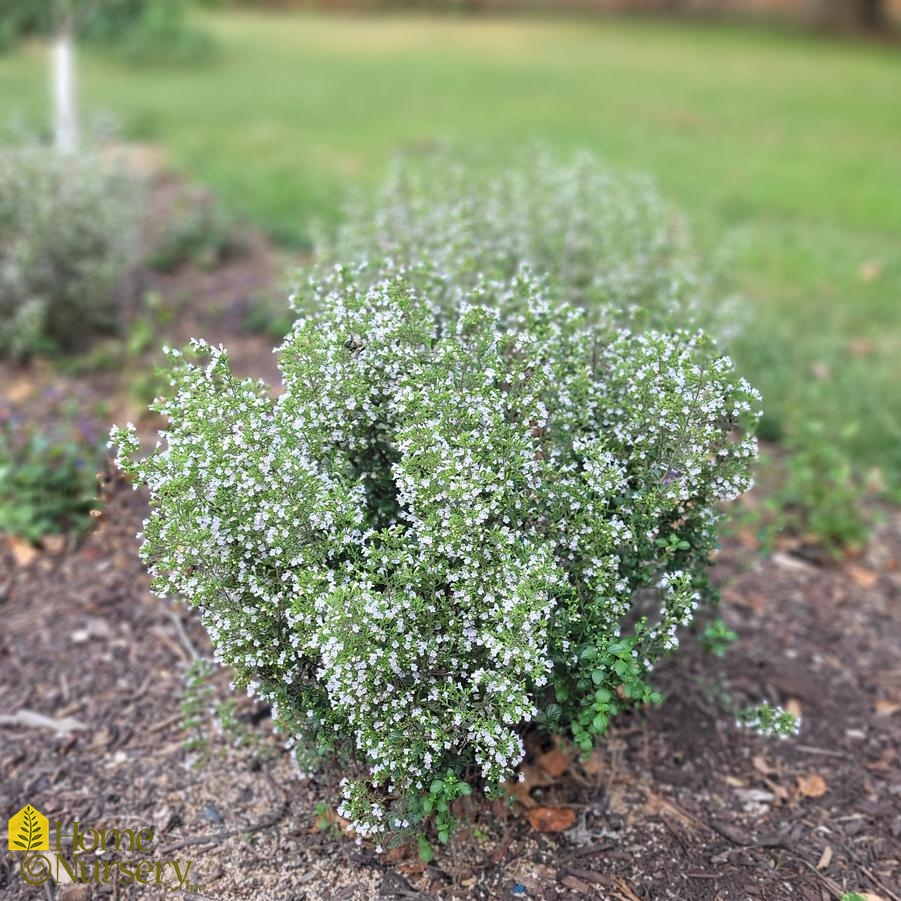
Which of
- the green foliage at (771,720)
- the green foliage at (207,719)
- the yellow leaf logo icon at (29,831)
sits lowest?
the yellow leaf logo icon at (29,831)

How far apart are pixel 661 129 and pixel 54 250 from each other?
8.70 metres

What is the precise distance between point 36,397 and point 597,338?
318 cm

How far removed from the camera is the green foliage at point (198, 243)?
6742mm

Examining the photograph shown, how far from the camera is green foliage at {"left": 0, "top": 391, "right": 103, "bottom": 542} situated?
12.7 feet

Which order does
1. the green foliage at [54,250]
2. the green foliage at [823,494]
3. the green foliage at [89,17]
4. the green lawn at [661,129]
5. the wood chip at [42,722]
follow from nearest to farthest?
the wood chip at [42,722] < the green foliage at [823,494] < the green foliage at [54,250] < the green lawn at [661,129] < the green foliage at [89,17]

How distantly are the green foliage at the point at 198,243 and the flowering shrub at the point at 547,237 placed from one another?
2064 mm

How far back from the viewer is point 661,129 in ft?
39.4

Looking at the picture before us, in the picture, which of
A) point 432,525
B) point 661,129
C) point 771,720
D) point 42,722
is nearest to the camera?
point 432,525

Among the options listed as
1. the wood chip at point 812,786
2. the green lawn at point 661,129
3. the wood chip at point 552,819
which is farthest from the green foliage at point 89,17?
the wood chip at point 812,786

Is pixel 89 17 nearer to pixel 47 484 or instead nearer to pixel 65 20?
pixel 65 20

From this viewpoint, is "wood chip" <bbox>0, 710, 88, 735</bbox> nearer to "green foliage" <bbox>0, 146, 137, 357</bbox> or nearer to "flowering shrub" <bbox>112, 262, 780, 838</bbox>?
"flowering shrub" <bbox>112, 262, 780, 838</bbox>

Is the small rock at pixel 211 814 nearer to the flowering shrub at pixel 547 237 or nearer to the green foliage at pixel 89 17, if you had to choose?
the flowering shrub at pixel 547 237

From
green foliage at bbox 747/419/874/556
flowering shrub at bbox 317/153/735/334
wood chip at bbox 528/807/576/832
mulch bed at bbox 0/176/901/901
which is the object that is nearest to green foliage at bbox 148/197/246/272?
flowering shrub at bbox 317/153/735/334

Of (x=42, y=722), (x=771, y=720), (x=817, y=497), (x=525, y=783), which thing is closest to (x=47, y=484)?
(x=42, y=722)
